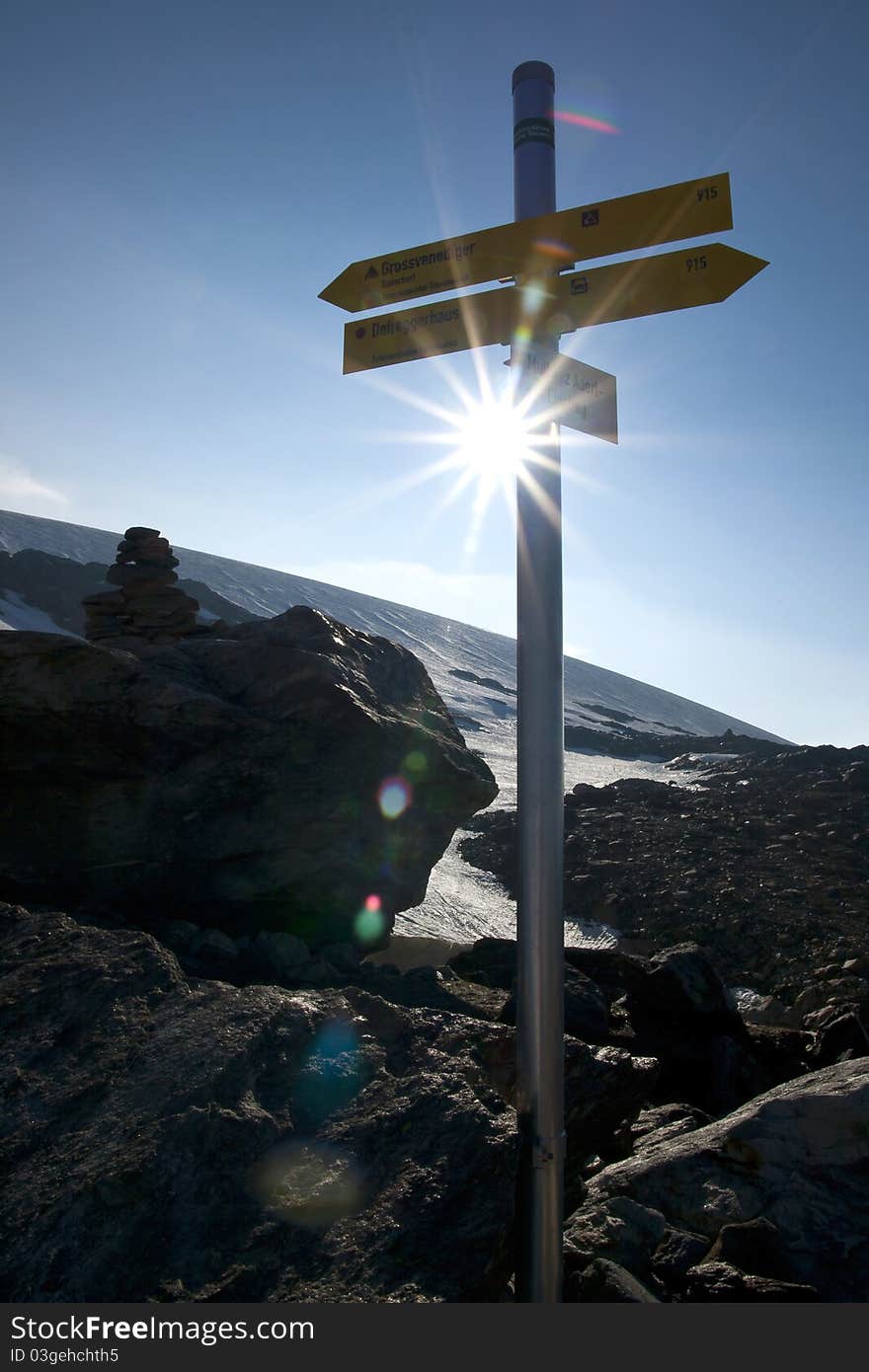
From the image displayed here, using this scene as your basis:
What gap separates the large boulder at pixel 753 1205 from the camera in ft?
11.0

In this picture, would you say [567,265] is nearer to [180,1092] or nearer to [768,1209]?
[180,1092]

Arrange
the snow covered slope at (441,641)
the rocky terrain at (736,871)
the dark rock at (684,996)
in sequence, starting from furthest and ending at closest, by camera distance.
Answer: the snow covered slope at (441,641) → the rocky terrain at (736,871) → the dark rock at (684,996)

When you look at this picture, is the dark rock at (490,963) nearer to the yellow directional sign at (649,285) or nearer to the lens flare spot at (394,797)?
the lens flare spot at (394,797)

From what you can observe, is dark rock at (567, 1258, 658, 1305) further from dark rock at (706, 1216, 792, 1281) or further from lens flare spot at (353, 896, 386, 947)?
lens flare spot at (353, 896, 386, 947)

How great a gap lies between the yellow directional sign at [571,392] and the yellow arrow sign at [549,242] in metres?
0.30

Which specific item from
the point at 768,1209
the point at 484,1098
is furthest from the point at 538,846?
the point at 768,1209

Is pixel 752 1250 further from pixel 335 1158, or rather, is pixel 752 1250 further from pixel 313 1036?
pixel 313 1036

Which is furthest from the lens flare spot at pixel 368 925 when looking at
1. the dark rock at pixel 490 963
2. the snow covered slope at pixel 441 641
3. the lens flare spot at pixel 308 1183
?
the snow covered slope at pixel 441 641

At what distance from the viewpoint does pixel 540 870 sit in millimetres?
2842

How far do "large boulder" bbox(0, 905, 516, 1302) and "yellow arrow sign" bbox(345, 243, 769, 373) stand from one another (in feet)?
7.86

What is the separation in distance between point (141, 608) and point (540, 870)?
19.5 ft

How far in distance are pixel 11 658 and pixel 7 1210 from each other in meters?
3.62

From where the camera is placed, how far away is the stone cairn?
7867 mm

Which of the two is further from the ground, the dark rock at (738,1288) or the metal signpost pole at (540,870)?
the metal signpost pole at (540,870)
